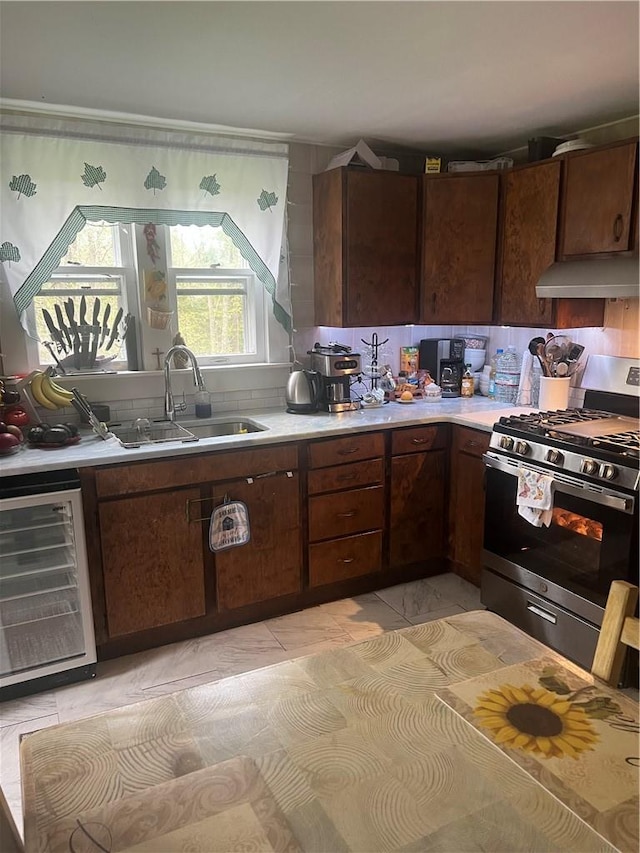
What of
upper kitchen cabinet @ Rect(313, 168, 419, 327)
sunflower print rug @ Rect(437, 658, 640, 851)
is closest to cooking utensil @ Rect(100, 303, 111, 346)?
upper kitchen cabinet @ Rect(313, 168, 419, 327)

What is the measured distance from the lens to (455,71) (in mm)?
2393

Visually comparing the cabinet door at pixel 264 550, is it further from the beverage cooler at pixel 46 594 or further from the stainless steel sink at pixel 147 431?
the beverage cooler at pixel 46 594

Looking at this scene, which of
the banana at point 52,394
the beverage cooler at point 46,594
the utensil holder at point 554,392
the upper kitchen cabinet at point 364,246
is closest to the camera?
the beverage cooler at point 46,594

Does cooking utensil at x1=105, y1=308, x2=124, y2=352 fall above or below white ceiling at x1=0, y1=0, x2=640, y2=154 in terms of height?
below

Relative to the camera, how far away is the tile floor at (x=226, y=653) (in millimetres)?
2388

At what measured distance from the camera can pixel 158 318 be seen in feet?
10.5

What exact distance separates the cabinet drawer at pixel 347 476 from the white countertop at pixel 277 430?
0.18 meters

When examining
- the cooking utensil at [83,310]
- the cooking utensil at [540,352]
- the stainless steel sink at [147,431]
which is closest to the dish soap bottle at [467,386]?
the cooking utensil at [540,352]

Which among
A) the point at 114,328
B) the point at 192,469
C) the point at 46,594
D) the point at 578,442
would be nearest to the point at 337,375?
the point at 192,469

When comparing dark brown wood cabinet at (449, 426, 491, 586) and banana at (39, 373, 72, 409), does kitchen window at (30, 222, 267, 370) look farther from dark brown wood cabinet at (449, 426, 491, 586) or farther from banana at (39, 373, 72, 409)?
dark brown wood cabinet at (449, 426, 491, 586)

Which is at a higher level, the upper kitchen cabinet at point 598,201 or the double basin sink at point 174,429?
the upper kitchen cabinet at point 598,201

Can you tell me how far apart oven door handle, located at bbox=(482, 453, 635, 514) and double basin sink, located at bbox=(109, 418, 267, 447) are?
112cm

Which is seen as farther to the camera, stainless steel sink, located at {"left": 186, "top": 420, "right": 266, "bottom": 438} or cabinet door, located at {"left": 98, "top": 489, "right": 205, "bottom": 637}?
stainless steel sink, located at {"left": 186, "top": 420, "right": 266, "bottom": 438}

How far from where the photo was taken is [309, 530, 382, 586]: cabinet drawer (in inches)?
123
